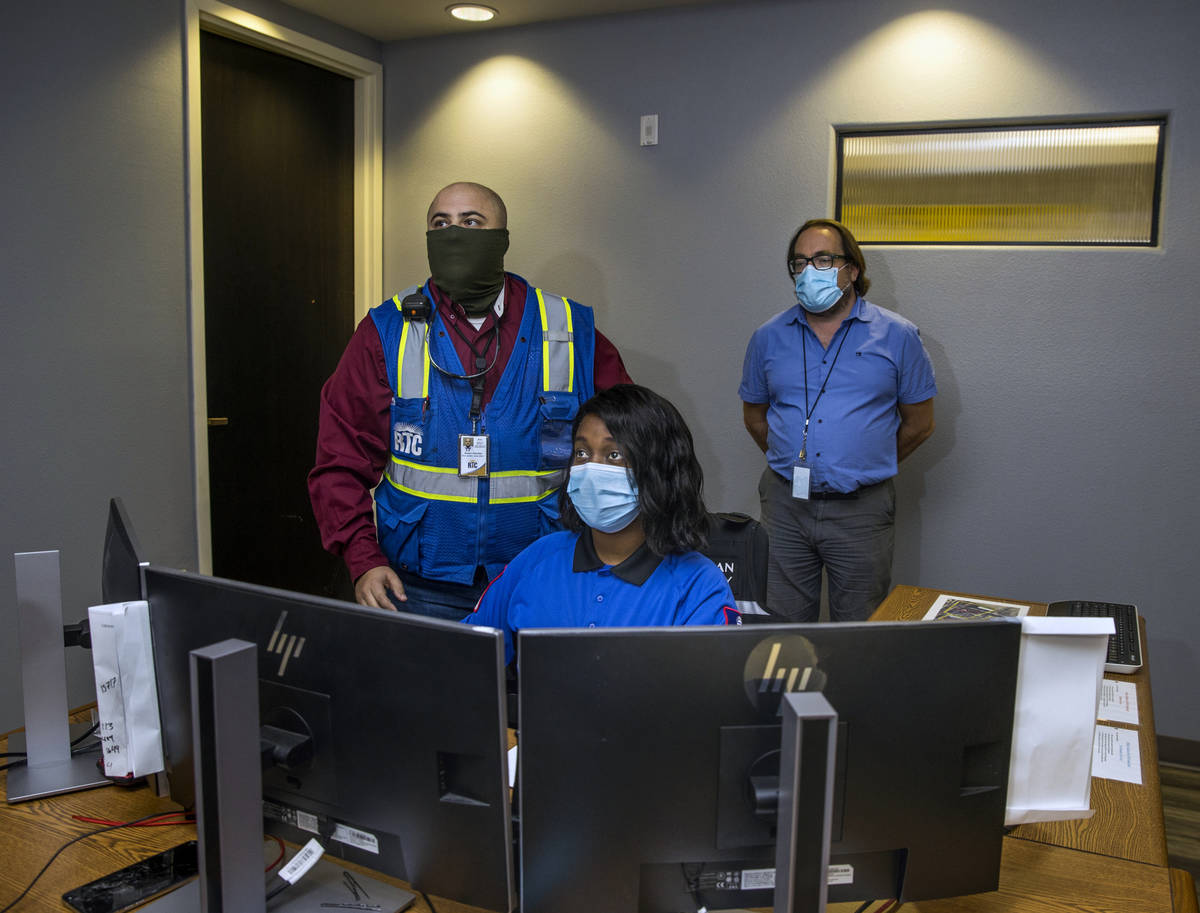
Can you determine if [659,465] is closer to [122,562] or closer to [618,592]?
[618,592]

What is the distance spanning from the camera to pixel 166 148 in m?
3.04

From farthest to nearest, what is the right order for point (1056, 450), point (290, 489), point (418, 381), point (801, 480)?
point (290, 489) < point (1056, 450) < point (801, 480) < point (418, 381)

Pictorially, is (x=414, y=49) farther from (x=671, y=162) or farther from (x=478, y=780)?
(x=478, y=780)

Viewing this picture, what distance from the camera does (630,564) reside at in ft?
5.36

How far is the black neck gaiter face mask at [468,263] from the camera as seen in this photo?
2.20 meters

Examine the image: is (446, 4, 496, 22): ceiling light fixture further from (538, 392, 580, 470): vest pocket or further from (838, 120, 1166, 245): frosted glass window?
(538, 392, 580, 470): vest pocket

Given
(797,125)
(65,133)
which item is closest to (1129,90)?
(797,125)

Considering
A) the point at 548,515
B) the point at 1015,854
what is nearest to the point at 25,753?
the point at 548,515

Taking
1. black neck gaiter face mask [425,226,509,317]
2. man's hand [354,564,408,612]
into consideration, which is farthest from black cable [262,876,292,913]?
black neck gaiter face mask [425,226,509,317]

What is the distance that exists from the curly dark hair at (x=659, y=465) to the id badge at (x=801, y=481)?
132 cm

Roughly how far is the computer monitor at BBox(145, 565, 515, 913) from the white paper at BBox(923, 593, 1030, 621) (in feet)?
4.89

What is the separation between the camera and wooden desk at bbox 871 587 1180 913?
119 centimetres

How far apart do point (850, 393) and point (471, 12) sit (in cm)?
216

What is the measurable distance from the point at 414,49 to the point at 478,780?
3779mm
